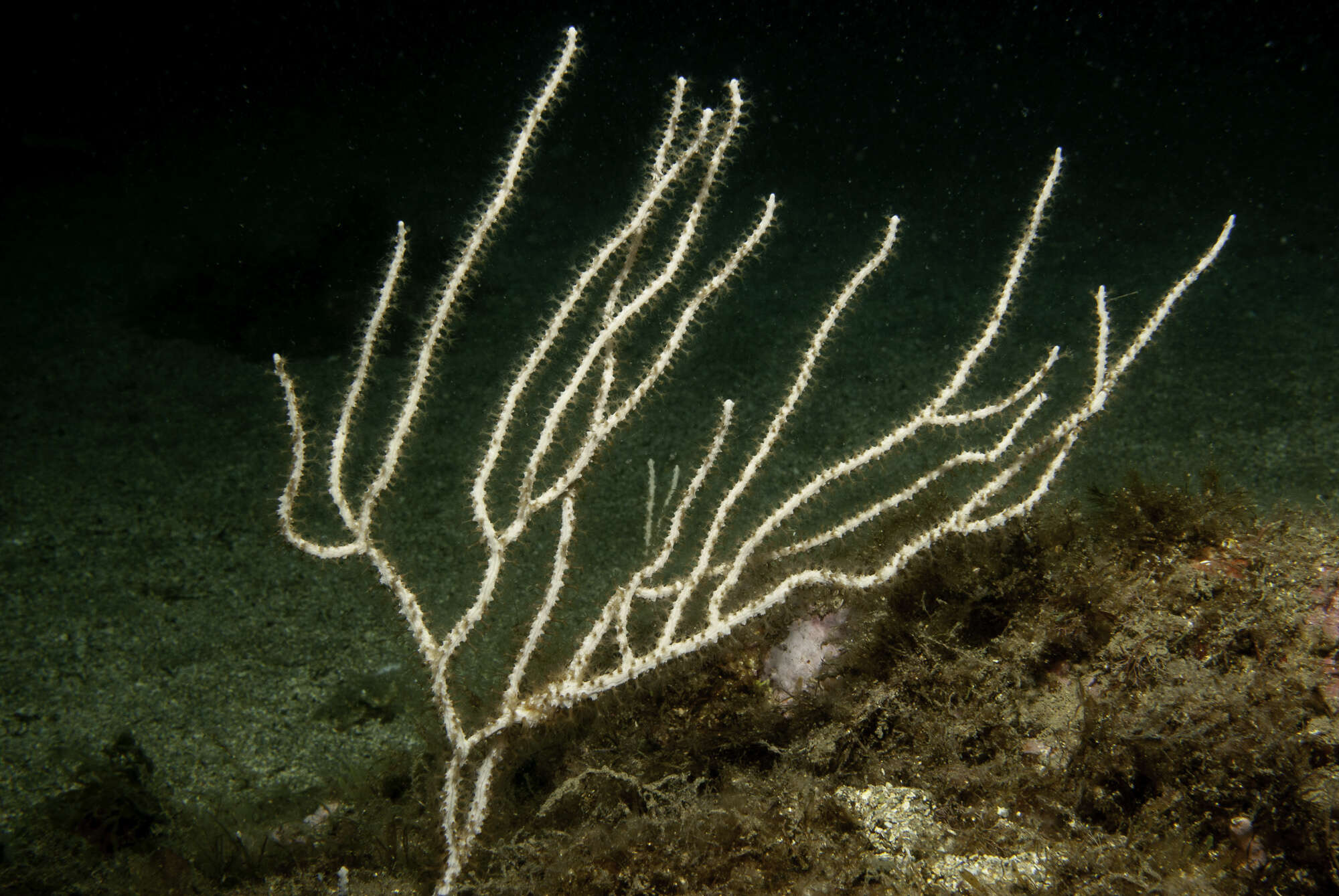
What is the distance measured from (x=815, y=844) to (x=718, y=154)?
6.85ft

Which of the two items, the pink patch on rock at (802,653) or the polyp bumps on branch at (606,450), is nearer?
the polyp bumps on branch at (606,450)

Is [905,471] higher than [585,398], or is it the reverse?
[585,398]

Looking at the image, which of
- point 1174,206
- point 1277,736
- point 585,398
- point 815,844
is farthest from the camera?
point 1174,206

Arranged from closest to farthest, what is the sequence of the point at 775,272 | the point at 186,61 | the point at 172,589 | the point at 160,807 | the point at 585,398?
1. the point at 160,807
2. the point at 172,589
3. the point at 585,398
4. the point at 775,272
5. the point at 186,61

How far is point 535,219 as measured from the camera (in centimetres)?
643

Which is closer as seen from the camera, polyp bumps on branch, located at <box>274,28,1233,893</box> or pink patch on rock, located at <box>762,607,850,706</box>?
polyp bumps on branch, located at <box>274,28,1233,893</box>

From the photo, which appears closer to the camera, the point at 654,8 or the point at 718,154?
the point at 718,154

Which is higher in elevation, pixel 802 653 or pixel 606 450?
pixel 606 450

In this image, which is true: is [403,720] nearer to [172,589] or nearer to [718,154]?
[172,589]

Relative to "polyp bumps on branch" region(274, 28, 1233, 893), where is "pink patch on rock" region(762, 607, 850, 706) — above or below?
below

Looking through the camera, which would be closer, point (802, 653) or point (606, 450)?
point (606, 450)

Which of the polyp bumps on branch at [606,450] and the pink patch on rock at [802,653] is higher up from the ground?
the polyp bumps on branch at [606,450]

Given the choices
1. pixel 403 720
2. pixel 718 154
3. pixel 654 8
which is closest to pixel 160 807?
pixel 403 720

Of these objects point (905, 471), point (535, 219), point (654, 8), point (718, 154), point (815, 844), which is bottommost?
point (905, 471)
